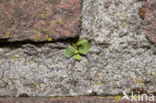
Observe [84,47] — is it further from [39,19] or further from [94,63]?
[39,19]

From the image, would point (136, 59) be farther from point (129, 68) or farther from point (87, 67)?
point (87, 67)

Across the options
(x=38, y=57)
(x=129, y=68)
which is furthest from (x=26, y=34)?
(x=129, y=68)

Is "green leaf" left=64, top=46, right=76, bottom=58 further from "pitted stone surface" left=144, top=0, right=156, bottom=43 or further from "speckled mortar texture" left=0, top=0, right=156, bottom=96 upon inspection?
"pitted stone surface" left=144, top=0, right=156, bottom=43

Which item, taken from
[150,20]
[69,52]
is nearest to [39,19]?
[69,52]

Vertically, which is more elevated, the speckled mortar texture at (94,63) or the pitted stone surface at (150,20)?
the pitted stone surface at (150,20)

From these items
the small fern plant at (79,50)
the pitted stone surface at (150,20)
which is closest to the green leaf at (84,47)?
the small fern plant at (79,50)

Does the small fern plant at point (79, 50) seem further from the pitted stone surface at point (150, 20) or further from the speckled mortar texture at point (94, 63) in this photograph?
the pitted stone surface at point (150, 20)
